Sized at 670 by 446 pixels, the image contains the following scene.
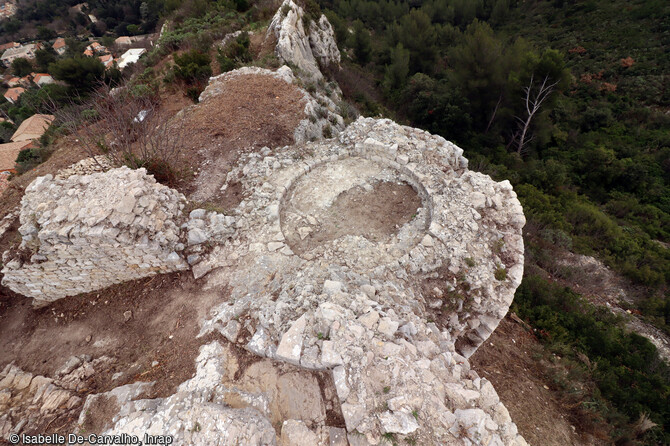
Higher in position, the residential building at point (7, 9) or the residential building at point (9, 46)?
the residential building at point (7, 9)

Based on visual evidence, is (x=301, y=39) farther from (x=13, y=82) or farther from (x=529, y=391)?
(x=13, y=82)

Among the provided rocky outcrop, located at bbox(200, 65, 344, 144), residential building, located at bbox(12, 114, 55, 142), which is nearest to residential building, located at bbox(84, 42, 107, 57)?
residential building, located at bbox(12, 114, 55, 142)

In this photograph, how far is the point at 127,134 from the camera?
8.46 metres

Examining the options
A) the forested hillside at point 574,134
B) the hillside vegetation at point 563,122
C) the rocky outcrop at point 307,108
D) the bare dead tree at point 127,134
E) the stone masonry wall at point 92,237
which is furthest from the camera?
the rocky outcrop at point 307,108

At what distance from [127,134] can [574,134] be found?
27.4m

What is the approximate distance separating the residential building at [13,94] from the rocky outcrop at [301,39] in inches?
1528

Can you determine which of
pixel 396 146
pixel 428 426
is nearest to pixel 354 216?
pixel 396 146

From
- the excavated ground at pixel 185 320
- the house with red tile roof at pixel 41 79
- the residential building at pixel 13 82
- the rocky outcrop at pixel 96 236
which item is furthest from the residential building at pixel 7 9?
the rocky outcrop at pixel 96 236

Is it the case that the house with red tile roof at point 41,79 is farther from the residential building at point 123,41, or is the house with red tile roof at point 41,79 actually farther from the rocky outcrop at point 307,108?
the rocky outcrop at point 307,108

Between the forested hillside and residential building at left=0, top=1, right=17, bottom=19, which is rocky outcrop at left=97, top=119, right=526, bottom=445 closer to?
the forested hillside

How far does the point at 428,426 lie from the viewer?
3.81 meters

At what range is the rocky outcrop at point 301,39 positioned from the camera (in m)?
14.9

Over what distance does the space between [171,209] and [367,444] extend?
6.08 metres

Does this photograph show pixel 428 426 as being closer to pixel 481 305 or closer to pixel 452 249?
pixel 481 305
